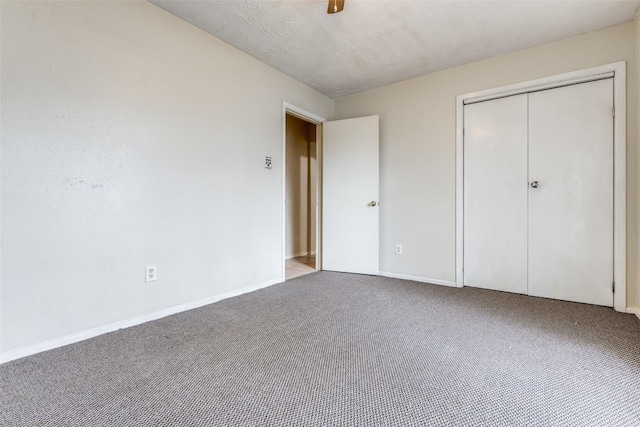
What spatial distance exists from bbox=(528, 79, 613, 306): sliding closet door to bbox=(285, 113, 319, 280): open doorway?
2.91 meters

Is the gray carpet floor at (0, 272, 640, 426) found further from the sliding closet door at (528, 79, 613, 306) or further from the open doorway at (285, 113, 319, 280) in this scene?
the open doorway at (285, 113, 319, 280)

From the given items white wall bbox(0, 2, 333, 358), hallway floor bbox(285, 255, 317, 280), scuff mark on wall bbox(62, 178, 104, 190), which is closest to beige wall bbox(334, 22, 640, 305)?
hallway floor bbox(285, 255, 317, 280)

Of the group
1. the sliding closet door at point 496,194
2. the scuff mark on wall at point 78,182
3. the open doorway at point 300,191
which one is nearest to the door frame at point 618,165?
the sliding closet door at point 496,194

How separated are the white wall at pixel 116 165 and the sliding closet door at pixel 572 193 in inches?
107

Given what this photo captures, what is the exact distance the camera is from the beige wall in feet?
8.29

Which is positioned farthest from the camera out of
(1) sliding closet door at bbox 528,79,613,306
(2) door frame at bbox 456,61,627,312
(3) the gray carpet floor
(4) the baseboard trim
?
(4) the baseboard trim

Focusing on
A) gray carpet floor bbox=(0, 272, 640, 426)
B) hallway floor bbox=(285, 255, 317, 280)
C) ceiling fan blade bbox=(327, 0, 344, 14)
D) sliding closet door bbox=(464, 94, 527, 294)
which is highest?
ceiling fan blade bbox=(327, 0, 344, 14)

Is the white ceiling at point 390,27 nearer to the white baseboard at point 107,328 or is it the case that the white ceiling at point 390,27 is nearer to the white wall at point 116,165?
the white wall at point 116,165

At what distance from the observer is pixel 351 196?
3.84 meters

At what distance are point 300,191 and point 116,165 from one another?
3.36 metres

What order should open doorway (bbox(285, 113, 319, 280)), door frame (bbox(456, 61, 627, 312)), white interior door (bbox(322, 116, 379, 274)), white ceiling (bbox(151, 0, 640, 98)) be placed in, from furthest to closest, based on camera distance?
1. open doorway (bbox(285, 113, 319, 280))
2. white interior door (bbox(322, 116, 379, 274))
3. door frame (bbox(456, 61, 627, 312))
4. white ceiling (bbox(151, 0, 640, 98))

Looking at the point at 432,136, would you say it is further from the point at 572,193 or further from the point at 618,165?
the point at 618,165

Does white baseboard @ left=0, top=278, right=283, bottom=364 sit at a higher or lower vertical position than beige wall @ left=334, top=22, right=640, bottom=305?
lower

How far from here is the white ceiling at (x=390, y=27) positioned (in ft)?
7.16
